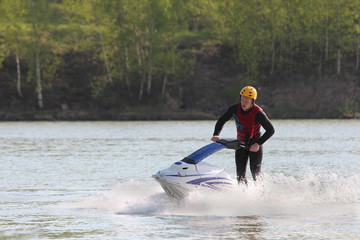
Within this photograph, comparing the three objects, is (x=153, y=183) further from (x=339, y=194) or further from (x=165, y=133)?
(x=165, y=133)

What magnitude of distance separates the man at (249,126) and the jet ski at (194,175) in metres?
0.22

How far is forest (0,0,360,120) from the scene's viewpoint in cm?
5069

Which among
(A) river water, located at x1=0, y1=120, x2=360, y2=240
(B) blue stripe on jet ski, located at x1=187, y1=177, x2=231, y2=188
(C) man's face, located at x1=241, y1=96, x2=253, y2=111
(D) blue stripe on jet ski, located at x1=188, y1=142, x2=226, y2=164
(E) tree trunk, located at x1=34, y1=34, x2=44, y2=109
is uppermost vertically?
(E) tree trunk, located at x1=34, y1=34, x2=44, y2=109

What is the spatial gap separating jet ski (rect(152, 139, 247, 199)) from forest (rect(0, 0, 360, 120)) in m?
38.5

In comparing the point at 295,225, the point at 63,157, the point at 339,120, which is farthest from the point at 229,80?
the point at 295,225

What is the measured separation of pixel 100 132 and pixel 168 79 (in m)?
20.9

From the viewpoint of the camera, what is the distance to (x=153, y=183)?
577 inches

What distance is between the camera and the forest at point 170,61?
50.7m

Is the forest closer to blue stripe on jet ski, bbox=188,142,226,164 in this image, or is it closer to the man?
→ the man

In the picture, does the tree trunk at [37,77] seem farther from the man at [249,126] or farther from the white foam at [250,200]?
the man at [249,126]

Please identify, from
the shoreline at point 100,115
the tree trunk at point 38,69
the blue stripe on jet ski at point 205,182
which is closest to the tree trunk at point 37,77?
the tree trunk at point 38,69

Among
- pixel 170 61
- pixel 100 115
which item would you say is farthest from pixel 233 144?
pixel 170 61

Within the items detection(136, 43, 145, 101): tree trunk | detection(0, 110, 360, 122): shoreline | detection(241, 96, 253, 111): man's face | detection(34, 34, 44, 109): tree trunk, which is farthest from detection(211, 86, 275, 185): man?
detection(34, 34, 44, 109): tree trunk

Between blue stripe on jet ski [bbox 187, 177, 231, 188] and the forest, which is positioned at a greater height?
the forest
